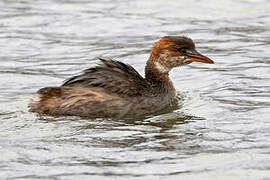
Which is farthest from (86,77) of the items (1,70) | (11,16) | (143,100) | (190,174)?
(11,16)

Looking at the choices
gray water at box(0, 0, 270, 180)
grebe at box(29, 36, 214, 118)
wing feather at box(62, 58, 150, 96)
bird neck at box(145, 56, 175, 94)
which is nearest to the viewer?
gray water at box(0, 0, 270, 180)

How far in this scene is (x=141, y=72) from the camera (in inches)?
492

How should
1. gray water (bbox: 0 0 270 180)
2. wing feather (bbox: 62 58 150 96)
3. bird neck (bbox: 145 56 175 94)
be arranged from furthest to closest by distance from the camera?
1. bird neck (bbox: 145 56 175 94)
2. wing feather (bbox: 62 58 150 96)
3. gray water (bbox: 0 0 270 180)

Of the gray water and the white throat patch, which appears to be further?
the white throat patch

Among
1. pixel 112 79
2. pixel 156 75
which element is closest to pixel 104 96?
pixel 112 79

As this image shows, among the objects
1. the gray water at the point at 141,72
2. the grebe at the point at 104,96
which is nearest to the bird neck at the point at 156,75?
the grebe at the point at 104,96

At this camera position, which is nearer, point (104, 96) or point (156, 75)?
point (104, 96)

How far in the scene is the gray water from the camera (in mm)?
7359

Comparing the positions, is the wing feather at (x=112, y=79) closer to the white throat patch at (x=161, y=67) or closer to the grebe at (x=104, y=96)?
the grebe at (x=104, y=96)

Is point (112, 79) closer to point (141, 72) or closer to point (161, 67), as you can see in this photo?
point (161, 67)

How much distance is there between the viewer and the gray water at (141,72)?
7.36m

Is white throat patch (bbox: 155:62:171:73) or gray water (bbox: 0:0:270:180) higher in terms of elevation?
white throat patch (bbox: 155:62:171:73)

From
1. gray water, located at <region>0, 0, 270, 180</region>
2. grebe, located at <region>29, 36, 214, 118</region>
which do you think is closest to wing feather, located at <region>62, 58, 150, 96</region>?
grebe, located at <region>29, 36, 214, 118</region>

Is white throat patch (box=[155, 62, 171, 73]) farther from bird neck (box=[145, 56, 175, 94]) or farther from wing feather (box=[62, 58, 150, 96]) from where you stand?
wing feather (box=[62, 58, 150, 96])
